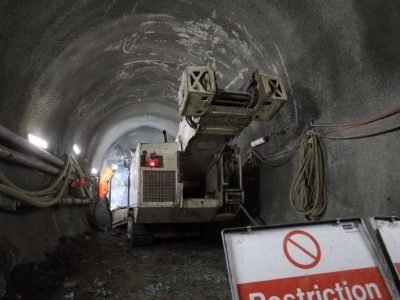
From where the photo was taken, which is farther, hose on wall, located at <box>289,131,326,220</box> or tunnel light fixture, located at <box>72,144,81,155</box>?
tunnel light fixture, located at <box>72,144,81,155</box>

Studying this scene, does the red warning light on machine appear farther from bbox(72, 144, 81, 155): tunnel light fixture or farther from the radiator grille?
bbox(72, 144, 81, 155): tunnel light fixture

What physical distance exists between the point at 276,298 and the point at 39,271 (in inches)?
127

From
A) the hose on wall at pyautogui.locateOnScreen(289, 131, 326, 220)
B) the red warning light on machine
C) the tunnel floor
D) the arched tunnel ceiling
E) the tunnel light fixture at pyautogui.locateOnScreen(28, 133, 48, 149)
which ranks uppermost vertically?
the arched tunnel ceiling

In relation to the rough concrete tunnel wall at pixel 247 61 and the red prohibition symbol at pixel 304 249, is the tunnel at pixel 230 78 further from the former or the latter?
the red prohibition symbol at pixel 304 249

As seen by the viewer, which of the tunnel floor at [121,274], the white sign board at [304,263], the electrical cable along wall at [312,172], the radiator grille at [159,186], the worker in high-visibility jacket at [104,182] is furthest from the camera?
the worker in high-visibility jacket at [104,182]

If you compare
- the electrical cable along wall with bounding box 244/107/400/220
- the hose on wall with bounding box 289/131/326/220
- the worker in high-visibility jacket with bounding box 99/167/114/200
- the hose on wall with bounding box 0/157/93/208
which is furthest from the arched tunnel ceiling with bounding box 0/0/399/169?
the worker in high-visibility jacket with bounding box 99/167/114/200

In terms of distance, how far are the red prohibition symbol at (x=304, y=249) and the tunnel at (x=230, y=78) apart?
1.49 metres

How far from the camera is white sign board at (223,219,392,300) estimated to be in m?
1.66

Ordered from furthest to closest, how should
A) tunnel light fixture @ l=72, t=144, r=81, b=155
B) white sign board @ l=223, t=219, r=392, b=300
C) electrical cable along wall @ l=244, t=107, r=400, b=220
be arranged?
1. tunnel light fixture @ l=72, t=144, r=81, b=155
2. electrical cable along wall @ l=244, t=107, r=400, b=220
3. white sign board @ l=223, t=219, r=392, b=300

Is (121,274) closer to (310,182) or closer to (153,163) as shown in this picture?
A: (153,163)

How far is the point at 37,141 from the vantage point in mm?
5070

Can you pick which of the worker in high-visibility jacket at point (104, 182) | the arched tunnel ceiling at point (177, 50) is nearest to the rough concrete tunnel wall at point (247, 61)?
the arched tunnel ceiling at point (177, 50)

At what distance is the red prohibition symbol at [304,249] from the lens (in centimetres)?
179

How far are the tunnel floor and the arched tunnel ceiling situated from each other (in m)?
1.90
